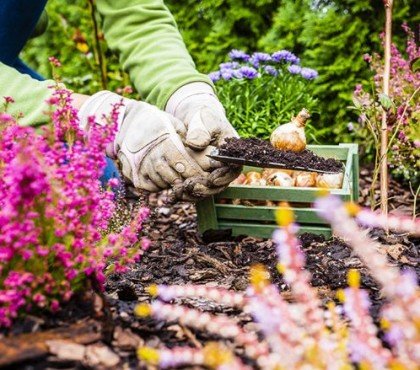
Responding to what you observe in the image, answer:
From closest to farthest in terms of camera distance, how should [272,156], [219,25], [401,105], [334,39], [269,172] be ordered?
[272,156], [269,172], [401,105], [334,39], [219,25]

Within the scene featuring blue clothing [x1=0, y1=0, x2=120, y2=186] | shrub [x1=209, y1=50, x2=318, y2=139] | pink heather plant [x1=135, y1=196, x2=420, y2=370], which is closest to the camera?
pink heather plant [x1=135, y1=196, x2=420, y2=370]

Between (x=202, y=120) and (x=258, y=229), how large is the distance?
572mm

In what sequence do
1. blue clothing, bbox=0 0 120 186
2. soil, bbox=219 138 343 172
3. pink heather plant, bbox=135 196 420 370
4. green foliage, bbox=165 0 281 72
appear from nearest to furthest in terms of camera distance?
pink heather plant, bbox=135 196 420 370 < soil, bbox=219 138 343 172 < blue clothing, bbox=0 0 120 186 < green foliage, bbox=165 0 281 72

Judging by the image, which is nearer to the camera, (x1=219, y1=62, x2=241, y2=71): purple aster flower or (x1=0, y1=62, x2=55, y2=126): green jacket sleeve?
(x1=0, y1=62, x2=55, y2=126): green jacket sleeve

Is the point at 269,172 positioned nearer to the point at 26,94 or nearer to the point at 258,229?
the point at 258,229

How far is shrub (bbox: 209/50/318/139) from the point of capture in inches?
146

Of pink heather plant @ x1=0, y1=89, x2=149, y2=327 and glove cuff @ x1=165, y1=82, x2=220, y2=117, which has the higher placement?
pink heather plant @ x1=0, y1=89, x2=149, y2=327

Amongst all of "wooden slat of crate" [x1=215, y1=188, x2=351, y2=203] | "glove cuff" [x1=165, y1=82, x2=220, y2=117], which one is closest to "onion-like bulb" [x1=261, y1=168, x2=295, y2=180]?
"wooden slat of crate" [x1=215, y1=188, x2=351, y2=203]

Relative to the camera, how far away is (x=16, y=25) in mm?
3363

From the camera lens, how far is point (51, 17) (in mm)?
5414

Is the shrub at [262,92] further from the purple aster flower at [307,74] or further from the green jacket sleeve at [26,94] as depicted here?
the green jacket sleeve at [26,94]

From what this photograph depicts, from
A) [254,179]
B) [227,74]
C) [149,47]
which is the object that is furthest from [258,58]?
[254,179]

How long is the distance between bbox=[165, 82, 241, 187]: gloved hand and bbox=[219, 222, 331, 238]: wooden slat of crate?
0.29 m

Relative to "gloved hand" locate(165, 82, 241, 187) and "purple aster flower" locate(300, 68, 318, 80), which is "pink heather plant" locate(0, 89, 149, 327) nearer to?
"gloved hand" locate(165, 82, 241, 187)
